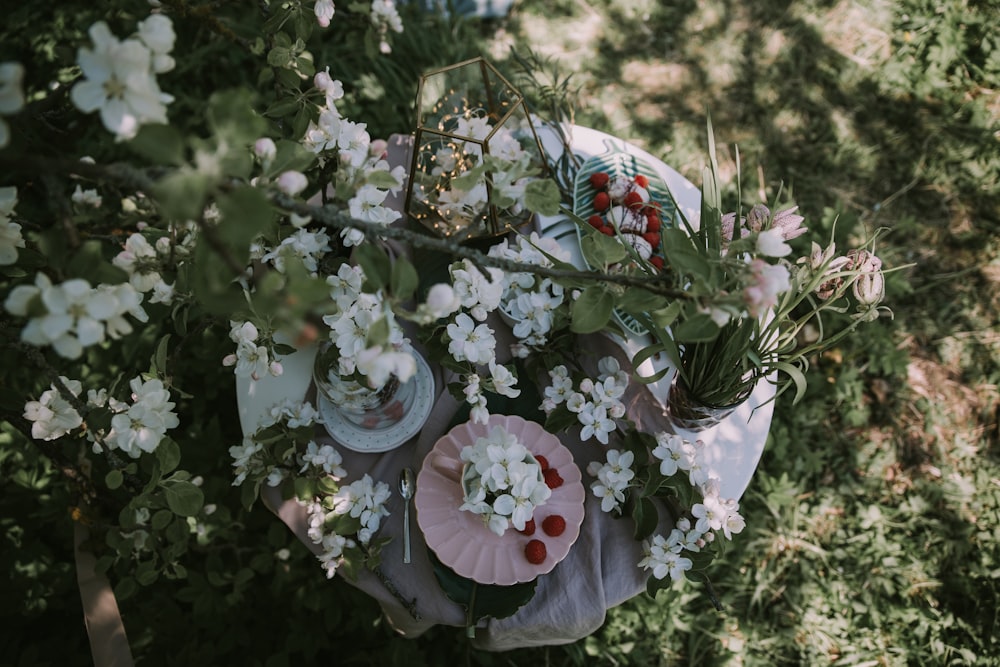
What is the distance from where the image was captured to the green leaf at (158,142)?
0.52 meters

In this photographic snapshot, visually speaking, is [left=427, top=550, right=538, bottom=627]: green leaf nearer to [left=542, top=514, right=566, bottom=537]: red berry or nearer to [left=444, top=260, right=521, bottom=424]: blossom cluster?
[left=542, top=514, right=566, bottom=537]: red berry

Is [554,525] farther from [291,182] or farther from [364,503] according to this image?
[291,182]

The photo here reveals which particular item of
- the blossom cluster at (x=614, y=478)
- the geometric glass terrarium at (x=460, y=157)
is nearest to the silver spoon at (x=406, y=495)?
the blossom cluster at (x=614, y=478)

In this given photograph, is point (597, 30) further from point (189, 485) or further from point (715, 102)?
point (189, 485)

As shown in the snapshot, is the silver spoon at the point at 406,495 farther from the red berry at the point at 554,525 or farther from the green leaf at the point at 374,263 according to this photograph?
the green leaf at the point at 374,263

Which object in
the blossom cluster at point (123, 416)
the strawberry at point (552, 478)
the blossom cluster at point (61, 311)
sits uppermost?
the blossom cluster at point (61, 311)

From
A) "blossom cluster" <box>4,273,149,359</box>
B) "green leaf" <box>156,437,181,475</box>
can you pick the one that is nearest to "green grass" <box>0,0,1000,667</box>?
"green leaf" <box>156,437,181,475</box>

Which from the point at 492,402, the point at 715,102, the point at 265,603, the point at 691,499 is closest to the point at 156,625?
the point at 265,603

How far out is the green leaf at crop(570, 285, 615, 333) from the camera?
788mm

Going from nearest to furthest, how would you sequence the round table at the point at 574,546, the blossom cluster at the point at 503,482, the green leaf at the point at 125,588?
the blossom cluster at the point at 503,482 → the round table at the point at 574,546 → the green leaf at the point at 125,588

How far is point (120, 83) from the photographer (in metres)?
0.56

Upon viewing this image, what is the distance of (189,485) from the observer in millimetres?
981

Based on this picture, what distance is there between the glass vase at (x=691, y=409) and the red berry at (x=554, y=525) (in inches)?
13.7

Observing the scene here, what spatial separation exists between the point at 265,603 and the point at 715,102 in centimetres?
256
